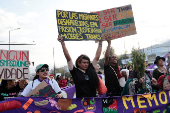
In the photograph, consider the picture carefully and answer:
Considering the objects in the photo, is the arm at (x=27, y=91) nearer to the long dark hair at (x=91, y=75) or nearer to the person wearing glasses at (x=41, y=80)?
the person wearing glasses at (x=41, y=80)

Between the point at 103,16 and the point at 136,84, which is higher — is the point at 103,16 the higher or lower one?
the higher one

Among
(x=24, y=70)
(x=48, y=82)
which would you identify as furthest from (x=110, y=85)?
(x=24, y=70)

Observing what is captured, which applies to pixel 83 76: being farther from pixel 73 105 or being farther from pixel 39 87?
→ pixel 39 87

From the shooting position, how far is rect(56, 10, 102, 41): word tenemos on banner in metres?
4.75

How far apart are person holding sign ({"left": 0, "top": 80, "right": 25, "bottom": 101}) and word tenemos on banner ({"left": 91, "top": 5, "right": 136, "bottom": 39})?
314cm

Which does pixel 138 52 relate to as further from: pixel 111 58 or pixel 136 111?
pixel 136 111

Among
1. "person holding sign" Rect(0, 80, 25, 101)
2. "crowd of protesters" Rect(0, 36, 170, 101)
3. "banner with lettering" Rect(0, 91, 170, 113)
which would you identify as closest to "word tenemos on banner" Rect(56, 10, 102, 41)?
"crowd of protesters" Rect(0, 36, 170, 101)

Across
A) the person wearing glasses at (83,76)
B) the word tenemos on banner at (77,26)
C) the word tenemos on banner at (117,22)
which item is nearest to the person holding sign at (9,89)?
the word tenemos on banner at (77,26)

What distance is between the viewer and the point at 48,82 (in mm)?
4094

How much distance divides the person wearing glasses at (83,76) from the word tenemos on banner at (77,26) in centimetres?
89

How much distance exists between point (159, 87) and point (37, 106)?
8.81ft

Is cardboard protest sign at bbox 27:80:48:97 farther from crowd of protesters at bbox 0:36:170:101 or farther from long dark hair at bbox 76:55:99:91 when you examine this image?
long dark hair at bbox 76:55:99:91

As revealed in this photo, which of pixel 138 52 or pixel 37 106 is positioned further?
pixel 138 52

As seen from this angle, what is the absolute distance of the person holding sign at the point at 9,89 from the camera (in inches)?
206
